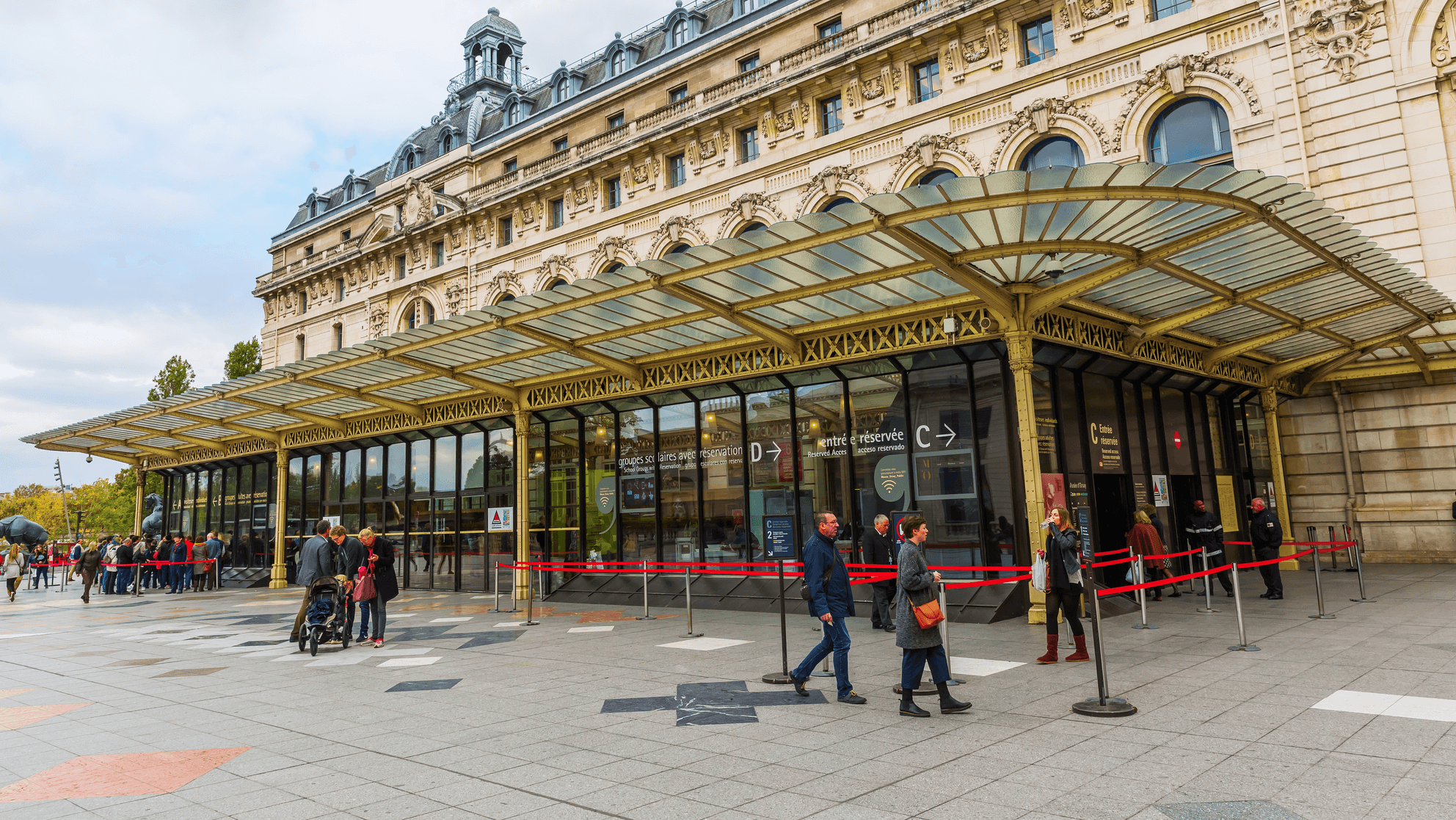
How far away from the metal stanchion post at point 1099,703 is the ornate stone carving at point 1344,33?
1815 centimetres

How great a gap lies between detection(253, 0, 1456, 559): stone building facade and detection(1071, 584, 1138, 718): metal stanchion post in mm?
12678

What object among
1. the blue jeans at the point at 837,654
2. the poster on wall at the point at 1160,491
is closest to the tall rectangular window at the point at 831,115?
the poster on wall at the point at 1160,491

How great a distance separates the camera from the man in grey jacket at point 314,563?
40.1 ft

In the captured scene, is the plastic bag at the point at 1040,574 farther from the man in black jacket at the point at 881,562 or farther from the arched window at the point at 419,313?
the arched window at the point at 419,313

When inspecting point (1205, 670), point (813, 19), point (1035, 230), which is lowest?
point (1205, 670)

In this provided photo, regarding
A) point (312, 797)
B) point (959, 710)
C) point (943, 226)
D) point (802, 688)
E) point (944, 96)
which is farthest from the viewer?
point (944, 96)

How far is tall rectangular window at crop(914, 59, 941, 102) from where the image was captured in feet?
75.1

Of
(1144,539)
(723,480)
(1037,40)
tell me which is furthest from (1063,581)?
(1037,40)

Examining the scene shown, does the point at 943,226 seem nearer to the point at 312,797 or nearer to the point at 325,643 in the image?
the point at 312,797

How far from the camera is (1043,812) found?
15.1ft

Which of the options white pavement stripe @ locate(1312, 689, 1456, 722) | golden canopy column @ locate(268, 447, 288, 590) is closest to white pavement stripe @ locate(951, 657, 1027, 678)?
white pavement stripe @ locate(1312, 689, 1456, 722)

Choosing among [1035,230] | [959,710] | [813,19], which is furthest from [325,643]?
[813,19]

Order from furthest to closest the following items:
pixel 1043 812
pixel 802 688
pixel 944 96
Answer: pixel 944 96
pixel 802 688
pixel 1043 812

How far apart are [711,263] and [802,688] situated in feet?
19.5
